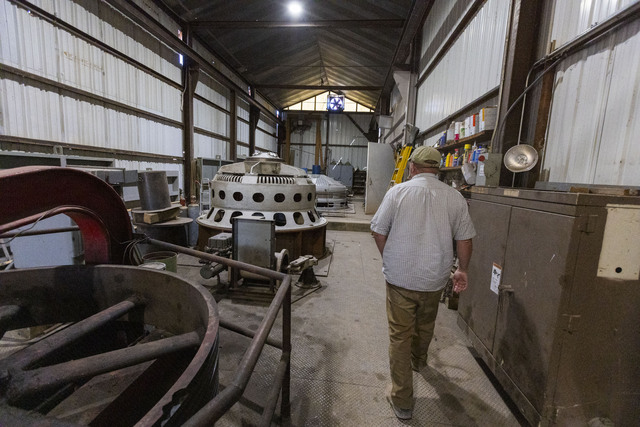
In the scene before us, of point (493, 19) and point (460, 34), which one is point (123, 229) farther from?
point (460, 34)

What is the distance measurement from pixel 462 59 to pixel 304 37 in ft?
25.2

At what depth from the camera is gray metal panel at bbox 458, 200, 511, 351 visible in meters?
2.15

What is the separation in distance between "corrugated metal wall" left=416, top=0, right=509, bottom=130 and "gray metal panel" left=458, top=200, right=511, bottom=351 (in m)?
2.19

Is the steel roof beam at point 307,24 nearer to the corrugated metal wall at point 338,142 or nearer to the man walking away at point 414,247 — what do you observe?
the man walking away at point 414,247

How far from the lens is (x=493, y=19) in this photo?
12.3ft

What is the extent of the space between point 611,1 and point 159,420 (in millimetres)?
3599

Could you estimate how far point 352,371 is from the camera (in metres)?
2.33

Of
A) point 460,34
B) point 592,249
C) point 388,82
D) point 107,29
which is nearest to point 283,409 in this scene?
point 592,249

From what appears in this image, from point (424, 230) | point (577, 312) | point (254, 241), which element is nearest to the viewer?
point (577, 312)

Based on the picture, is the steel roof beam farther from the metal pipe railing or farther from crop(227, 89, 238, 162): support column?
the metal pipe railing

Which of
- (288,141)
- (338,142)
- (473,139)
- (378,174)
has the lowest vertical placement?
(378,174)

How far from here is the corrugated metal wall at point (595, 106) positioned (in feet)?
6.72

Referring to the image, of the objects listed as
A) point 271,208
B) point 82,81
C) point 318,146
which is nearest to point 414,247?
point 271,208

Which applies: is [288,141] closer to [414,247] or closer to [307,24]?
[307,24]
